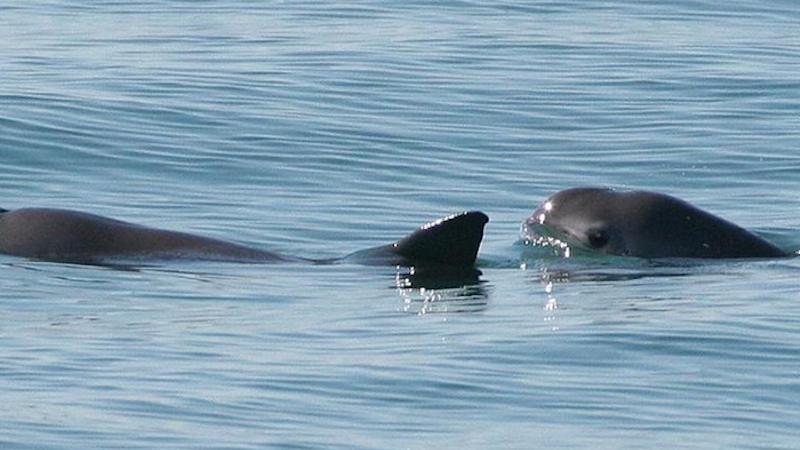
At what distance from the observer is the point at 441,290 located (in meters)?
15.0

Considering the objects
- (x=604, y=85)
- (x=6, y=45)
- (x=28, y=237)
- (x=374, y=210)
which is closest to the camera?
(x=28, y=237)

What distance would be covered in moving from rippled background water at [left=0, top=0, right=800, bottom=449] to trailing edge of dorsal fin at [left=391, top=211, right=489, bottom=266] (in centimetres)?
26

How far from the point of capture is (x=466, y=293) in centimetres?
1491

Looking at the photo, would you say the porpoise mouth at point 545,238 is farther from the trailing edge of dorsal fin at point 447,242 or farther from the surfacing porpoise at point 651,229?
the trailing edge of dorsal fin at point 447,242

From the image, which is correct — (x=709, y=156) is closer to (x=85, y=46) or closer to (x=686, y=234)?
(x=686, y=234)

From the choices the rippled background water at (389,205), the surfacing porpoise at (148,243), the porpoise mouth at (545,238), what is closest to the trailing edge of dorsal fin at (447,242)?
the surfacing porpoise at (148,243)

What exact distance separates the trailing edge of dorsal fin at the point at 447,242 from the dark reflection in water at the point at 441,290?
81 mm

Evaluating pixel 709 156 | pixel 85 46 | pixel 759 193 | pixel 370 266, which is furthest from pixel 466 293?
pixel 85 46

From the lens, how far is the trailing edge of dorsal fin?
610 inches

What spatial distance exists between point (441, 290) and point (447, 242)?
0.64 metres

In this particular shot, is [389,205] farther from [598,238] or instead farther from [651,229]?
[651,229]

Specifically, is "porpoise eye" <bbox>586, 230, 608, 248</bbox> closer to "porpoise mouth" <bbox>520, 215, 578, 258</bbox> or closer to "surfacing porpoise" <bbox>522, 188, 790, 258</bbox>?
"surfacing porpoise" <bbox>522, 188, 790, 258</bbox>

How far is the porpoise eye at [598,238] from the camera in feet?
54.6

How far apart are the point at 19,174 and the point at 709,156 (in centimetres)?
599
